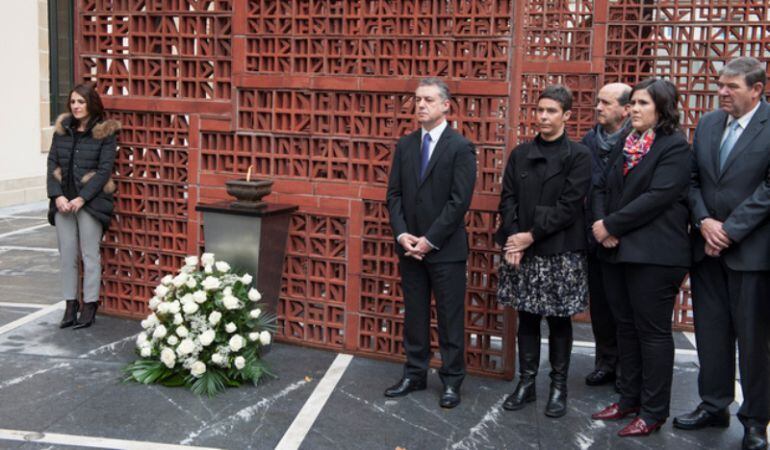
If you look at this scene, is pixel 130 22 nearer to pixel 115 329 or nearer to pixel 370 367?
pixel 115 329

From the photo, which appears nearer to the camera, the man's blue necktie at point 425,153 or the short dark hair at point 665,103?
the short dark hair at point 665,103

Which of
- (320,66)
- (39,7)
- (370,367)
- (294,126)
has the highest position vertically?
(39,7)

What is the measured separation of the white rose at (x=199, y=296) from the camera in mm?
5484

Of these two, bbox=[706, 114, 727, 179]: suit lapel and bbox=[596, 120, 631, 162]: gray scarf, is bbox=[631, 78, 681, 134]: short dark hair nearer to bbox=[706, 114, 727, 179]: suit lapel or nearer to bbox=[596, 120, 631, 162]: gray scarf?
bbox=[706, 114, 727, 179]: suit lapel

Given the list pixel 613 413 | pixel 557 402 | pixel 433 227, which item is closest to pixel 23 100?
pixel 433 227

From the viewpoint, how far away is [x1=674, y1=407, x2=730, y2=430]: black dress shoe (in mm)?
4941

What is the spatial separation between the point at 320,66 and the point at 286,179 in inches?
35.8

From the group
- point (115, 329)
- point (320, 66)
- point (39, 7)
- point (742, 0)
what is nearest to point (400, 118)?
point (320, 66)

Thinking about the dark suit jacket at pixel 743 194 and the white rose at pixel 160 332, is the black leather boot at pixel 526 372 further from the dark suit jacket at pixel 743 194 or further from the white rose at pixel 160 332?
the white rose at pixel 160 332

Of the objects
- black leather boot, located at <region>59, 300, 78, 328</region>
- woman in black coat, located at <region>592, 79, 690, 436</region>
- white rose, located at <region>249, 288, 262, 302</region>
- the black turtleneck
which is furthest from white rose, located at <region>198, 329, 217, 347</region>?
woman in black coat, located at <region>592, 79, 690, 436</region>

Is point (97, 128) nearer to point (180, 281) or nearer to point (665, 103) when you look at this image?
point (180, 281)

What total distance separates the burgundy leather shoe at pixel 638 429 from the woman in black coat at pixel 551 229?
0.43 metres

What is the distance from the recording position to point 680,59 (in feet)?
24.3

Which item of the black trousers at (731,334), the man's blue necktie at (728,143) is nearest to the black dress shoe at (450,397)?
the black trousers at (731,334)
